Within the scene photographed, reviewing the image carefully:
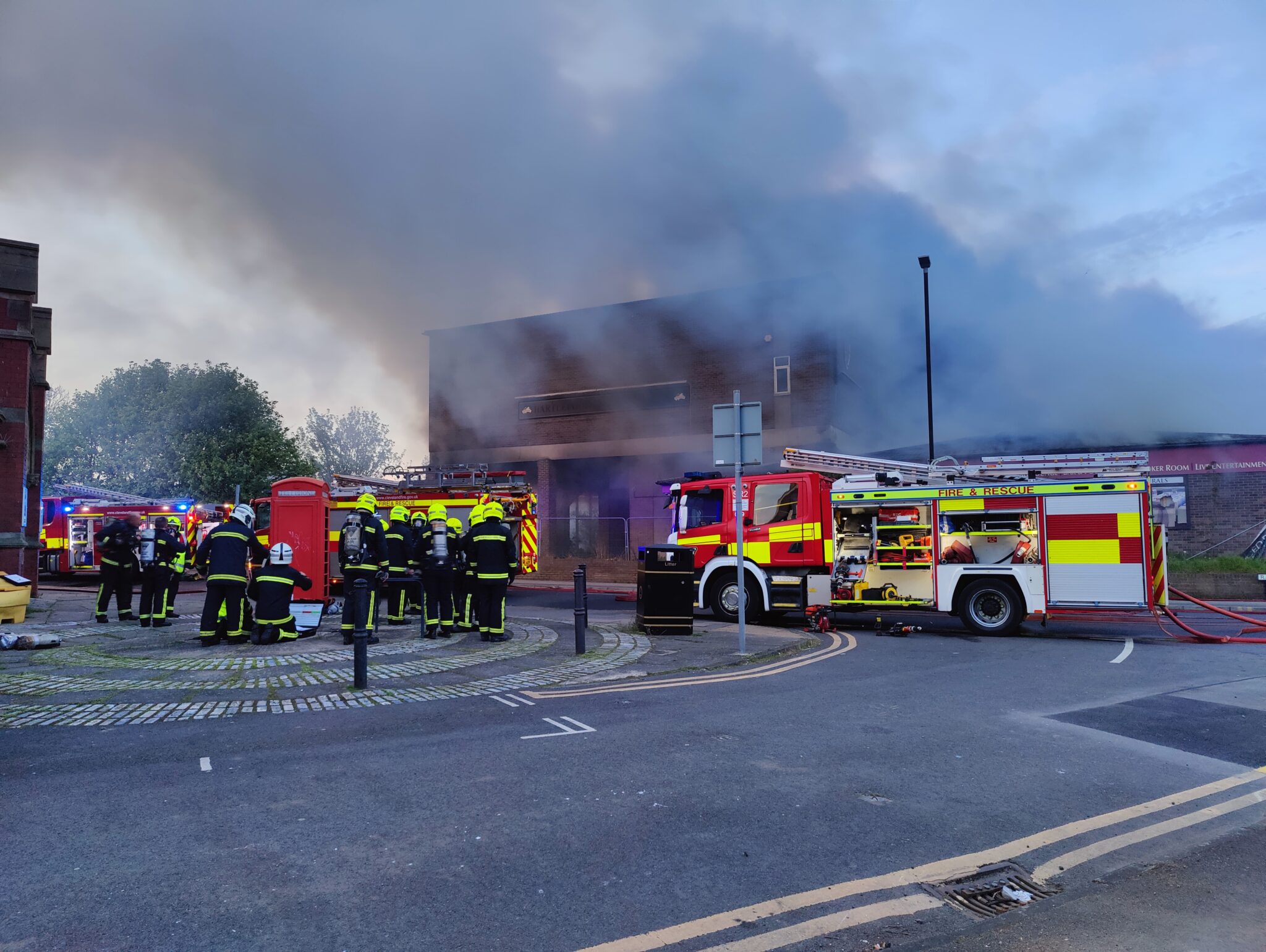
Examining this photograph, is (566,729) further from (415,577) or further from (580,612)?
(415,577)

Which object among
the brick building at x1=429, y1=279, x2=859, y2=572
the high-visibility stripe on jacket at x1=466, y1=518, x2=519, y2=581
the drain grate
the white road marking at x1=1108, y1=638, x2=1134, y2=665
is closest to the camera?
the drain grate

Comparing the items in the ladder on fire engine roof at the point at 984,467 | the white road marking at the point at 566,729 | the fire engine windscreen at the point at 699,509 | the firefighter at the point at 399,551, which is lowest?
the white road marking at the point at 566,729

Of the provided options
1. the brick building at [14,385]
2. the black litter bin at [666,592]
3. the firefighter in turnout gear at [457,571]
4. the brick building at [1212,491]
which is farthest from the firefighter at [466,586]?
the brick building at [1212,491]

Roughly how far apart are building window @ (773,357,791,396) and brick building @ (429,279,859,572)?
0.03 meters

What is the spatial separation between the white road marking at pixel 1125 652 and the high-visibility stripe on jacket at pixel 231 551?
841cm

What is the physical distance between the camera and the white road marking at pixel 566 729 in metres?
4.38

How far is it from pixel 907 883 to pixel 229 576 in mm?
7323

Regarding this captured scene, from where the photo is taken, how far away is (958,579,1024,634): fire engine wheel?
9.11 meters

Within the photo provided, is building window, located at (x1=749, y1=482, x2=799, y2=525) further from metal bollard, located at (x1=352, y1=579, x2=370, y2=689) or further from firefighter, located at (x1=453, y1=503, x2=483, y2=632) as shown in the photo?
metal bollard, located at (x1=352, y1=579, x2=370, y2=689)

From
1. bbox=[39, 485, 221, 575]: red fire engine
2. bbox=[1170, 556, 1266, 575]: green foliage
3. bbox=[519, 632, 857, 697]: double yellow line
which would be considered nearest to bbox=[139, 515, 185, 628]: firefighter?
bbox=[519, 632, 857, 697]: double yellow line

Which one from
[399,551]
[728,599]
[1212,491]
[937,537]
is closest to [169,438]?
[399,551]

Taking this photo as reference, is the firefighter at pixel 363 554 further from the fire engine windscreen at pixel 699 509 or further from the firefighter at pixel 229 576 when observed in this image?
the fire engine windscreen at pixel 699 509

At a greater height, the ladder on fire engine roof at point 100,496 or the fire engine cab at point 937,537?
the ladder on fire engine roof at point 100,496

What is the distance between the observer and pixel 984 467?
384 inches
